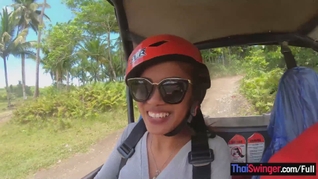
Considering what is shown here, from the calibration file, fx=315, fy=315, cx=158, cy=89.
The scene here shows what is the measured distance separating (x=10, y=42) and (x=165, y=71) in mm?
11970

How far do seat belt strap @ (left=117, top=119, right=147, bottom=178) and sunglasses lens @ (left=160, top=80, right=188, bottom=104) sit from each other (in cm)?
26

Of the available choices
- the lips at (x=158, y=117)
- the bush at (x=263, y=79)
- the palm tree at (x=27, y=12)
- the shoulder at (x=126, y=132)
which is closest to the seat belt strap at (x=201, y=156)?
the lips at (x=158, y=117)

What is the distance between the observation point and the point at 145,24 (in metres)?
1.62

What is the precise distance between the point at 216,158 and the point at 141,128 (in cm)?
32

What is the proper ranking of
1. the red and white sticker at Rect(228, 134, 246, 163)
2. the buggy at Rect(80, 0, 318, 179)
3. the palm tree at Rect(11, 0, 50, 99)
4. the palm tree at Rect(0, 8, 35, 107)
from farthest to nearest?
1. the palm tree at Rect(11, 0, 50, 99)
2. the palm tree at Rect(0, 8, 35, 107)
3. the buggy at Rect(80, 0, 318, 179)
4. the red and white sticker at Rect(228, 134, 246, 163)

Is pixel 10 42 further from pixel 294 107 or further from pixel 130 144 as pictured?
pixel 294 107

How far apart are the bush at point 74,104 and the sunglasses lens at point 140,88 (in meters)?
7.36

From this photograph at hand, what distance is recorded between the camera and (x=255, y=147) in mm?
1329

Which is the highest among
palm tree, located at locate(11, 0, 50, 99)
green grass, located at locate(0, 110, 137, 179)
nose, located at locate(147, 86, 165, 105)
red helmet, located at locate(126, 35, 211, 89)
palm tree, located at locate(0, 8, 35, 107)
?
palm tree, located at locate(11, 0, 50, 99)

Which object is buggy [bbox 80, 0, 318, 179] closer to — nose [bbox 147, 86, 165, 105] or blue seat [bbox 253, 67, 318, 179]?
→ blue seat [bbox 253, 67, 318, 179]

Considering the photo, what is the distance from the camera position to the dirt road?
1.77m

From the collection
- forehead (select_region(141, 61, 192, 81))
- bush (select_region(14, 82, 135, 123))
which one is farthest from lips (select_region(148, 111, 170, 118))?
bush (select_region(14, 82, 135, 123))

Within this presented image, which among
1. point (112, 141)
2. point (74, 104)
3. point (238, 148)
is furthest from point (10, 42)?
point (238, 148)

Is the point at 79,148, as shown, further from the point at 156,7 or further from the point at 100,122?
the point at 156,7
